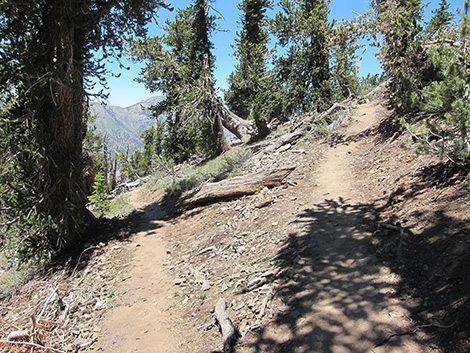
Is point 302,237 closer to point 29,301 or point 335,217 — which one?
point 335,217

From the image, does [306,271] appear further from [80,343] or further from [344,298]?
[80,343]

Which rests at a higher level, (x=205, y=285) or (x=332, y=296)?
(x=332, y=296)

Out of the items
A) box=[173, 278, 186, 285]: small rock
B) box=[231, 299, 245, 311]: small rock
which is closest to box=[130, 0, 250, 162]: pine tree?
box=[173, 278, 186, 285]: small rock

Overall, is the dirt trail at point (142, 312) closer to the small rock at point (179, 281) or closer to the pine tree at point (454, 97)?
the small rock at point (179, 281)

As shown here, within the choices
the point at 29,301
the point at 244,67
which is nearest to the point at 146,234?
the point at 29,301

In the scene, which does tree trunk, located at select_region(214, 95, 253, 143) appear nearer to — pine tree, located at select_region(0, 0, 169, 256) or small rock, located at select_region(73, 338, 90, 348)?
pine tree, located at select_region(0, 0, 169, 256)

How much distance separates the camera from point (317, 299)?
3.54 meters

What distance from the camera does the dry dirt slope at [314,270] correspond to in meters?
2.92

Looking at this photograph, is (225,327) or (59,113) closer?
(225,327)

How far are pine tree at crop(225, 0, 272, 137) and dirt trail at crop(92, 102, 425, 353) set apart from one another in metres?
9.04

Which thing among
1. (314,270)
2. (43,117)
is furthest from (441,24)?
(43,117)

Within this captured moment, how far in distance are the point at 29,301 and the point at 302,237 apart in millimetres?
6079

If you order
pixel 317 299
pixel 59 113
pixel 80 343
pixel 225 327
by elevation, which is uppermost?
pixel 59 113

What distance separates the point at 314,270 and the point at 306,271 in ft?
0.39
